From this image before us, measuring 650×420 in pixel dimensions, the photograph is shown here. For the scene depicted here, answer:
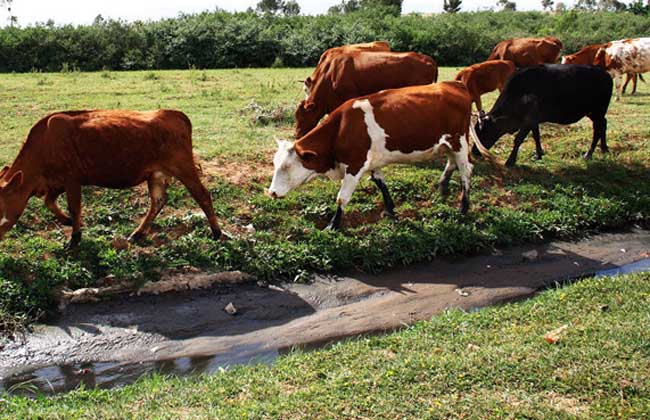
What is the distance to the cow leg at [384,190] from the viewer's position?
9.64m

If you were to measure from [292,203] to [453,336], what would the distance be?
395 centimetres

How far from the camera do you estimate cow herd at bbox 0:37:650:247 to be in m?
8.05

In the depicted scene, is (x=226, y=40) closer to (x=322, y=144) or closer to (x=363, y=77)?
(x=363, y=77)

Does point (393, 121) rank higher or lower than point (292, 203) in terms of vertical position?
higher

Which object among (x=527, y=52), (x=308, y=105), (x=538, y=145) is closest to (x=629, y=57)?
(x=527, y=52)

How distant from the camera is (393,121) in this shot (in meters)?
9.10

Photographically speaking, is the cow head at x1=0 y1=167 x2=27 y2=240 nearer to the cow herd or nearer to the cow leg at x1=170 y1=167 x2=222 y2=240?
the cow herd

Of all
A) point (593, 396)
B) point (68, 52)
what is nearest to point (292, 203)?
point (593, 396)

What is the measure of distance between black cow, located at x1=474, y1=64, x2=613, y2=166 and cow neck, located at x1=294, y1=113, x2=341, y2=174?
11.1 ft

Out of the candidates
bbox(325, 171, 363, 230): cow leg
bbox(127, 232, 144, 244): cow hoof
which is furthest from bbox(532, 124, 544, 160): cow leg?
bbox(127, 232, 144, 244): cow hoof

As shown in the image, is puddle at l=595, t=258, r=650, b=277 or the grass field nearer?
the grass field

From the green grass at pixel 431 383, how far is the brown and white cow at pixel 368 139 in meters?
2.95

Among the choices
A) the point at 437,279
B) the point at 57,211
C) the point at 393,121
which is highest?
the point at 393,121

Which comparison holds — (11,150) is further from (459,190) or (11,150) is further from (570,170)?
(570,170)
